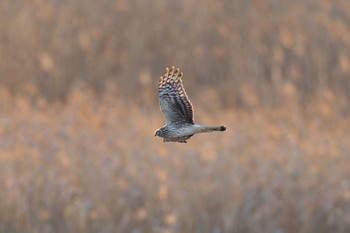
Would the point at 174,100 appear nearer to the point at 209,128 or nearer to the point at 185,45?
the point at 209,128

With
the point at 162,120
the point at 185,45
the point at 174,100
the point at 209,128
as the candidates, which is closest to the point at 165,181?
the point at 162,120

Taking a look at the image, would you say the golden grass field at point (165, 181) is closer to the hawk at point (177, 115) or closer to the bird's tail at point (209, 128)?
the hawk at point (177, 115)

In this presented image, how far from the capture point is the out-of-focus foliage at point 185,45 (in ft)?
32.1

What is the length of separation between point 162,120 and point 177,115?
6312 mm

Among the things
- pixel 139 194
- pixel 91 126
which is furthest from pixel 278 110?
pixel 139 194

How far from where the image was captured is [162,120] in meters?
8.09

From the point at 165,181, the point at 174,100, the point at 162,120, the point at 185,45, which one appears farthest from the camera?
the point at 185,45

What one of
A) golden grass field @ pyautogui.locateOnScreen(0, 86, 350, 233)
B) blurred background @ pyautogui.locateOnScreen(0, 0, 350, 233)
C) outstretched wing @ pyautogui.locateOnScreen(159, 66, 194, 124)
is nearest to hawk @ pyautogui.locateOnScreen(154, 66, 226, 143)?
outstretched wing @ pyautogui.locateOnScreen(159, 66, 194, 124)

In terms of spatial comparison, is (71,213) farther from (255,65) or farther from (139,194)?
(255,65)

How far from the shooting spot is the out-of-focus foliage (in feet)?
32.1

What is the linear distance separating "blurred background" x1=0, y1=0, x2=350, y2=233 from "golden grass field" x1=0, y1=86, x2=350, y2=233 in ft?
0.04

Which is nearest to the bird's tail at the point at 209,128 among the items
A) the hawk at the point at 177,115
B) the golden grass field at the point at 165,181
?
the hawk at the point at 177,115

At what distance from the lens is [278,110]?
870 centimetres

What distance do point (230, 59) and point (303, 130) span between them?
2144mm
